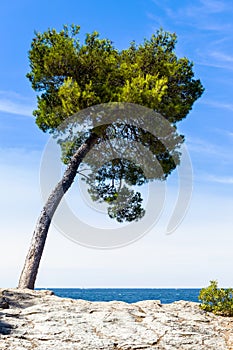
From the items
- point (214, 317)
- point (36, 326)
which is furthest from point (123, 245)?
point (36, 326)

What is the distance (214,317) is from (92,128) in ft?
25.1

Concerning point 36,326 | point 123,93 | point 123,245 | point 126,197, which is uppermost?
point 123,93

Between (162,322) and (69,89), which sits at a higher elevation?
(69,89)

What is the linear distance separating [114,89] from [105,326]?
885 centimetres

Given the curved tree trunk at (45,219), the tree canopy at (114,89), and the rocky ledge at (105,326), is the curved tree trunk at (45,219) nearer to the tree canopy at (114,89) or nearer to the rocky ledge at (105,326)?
the tree canopy at (114,89)

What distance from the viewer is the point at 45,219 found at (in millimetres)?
14602

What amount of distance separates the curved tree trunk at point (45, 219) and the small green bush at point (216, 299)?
573 centimetres

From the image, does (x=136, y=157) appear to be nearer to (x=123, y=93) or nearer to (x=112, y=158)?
(x=112, y=158)

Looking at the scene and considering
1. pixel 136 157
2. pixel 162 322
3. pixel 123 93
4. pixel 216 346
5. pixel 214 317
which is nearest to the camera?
pixel 216 346

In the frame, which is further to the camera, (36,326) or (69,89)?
(69,89)

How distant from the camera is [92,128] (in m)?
14.9

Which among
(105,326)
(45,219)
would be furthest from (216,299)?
(45,219)

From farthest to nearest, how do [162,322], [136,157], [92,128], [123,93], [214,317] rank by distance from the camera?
1. [136,157]
2. [92,128]
3. [123,93]
4. [214,317]
5. [162,322]

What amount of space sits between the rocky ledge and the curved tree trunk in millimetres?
3094
